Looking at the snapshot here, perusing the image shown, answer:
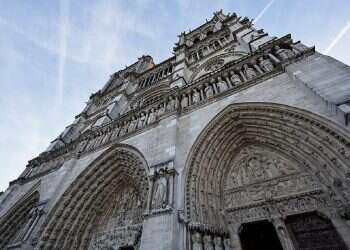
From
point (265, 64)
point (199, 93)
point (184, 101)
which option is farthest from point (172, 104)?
point (265, 64)

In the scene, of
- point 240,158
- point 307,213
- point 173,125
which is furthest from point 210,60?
point 307,213

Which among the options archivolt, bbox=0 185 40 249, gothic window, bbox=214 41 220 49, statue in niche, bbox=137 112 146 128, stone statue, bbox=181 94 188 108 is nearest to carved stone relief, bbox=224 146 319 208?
stone statue, bbox=181 94 188 108

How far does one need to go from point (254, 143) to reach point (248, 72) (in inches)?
97.8

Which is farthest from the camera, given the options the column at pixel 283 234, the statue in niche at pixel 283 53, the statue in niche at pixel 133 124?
the statue in niche at pixel 133 124

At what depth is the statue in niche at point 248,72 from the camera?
237 inches

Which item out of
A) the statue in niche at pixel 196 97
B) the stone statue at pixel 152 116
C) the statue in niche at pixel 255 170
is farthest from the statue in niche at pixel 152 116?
the statue in niche at pixel 255 170

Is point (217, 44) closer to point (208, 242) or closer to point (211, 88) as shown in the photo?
point (211, 88)

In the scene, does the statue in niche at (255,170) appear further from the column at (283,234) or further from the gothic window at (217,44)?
the gothic window at (217,44)

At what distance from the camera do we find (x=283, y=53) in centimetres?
590

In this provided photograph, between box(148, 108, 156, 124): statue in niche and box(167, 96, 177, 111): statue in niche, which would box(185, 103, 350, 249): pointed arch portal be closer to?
box(167, 96, 177, 111): statue in niche

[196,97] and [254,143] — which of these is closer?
[254,143]

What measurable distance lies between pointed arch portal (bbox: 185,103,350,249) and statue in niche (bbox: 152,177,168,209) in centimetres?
54

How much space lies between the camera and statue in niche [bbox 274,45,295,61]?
18.4ft

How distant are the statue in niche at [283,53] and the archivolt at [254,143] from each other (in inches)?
78.3
